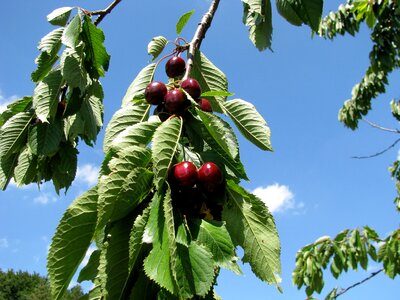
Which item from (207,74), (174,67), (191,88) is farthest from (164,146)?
(207,74)

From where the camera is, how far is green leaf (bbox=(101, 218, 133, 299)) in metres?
0.88

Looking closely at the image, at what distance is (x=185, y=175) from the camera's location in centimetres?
93

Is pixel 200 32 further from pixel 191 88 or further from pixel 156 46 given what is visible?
pixel 191 88

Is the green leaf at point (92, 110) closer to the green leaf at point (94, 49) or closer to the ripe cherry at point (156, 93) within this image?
the green leaf at point (94, 49)

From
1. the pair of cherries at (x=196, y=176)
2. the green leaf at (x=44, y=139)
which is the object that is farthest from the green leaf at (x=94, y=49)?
the pair of cherries at (x=196, y=176)

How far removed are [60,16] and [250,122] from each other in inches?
33.4

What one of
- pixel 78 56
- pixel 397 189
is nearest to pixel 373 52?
pixel 397 189

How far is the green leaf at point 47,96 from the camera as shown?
61.8 inches

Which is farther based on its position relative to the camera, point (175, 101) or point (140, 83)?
point (140, 83)

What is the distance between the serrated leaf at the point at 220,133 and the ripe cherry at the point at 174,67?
356mm

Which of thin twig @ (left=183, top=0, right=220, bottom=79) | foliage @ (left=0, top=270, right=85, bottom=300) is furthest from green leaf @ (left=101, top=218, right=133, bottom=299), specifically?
foliage @ (left=0, top=270, right=85, bottom=300)

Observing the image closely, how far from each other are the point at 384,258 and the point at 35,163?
10.6 feet

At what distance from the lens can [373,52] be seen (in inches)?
241

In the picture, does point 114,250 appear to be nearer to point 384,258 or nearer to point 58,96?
point 58,96
